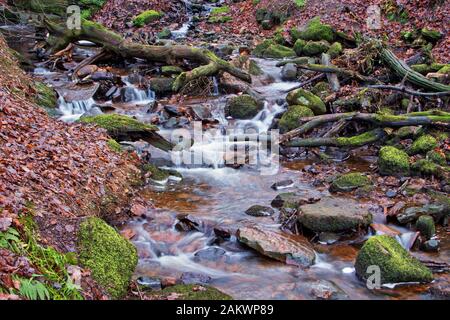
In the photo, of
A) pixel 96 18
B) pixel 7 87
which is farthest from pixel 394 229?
pixel 96 18

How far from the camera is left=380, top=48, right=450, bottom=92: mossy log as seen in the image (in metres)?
11.4

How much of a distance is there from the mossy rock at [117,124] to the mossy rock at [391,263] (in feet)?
18.6

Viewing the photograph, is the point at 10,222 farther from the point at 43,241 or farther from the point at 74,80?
the point at 74,80

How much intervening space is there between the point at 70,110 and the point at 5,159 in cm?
722

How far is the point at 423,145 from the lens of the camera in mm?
9703

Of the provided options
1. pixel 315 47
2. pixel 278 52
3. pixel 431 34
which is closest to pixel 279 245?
pixel 431 34

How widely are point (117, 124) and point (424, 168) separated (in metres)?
6.46

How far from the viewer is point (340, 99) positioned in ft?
39.9

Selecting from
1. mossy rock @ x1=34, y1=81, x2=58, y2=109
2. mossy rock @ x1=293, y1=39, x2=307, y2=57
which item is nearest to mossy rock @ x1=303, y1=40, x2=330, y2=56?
mossy rock @ x1=293, y1=39, x2=307, y2=57

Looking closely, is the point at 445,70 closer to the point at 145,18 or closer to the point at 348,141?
the point at 348,141

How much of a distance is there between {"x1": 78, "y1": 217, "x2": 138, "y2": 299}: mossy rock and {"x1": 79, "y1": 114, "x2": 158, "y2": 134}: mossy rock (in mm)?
4724

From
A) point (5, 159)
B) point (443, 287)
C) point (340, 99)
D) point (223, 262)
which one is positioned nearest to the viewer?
point (443, 287)

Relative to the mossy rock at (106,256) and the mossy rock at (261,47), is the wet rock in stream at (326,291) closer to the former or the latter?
the mossy rock at (106,256)

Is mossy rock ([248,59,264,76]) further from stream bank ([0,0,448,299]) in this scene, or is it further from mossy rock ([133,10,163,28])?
mossy rock ([133,10,163,28])
